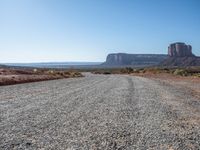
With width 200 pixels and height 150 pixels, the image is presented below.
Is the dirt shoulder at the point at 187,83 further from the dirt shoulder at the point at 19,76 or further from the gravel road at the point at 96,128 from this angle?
the dirt shoulder at the point at 19,76

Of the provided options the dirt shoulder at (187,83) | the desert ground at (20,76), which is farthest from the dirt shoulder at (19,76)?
the dirt shoulder at (187,83)

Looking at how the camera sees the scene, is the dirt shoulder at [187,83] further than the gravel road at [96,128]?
Yes

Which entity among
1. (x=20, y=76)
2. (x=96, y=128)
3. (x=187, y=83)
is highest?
(x=96, y=128)

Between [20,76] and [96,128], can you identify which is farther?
[20,76]

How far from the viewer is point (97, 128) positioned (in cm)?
1154

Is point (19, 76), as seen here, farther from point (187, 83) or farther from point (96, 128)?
point (96, 128)

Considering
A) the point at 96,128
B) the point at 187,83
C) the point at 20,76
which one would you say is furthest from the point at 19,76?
the point at 96,128

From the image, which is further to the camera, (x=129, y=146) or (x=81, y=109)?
(x=81, y=109)

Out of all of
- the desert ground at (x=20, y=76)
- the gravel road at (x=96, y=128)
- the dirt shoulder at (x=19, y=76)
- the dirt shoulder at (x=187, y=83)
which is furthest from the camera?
the desert ground at (x=20, y=76)

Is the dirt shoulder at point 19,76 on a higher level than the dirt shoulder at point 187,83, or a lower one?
higher

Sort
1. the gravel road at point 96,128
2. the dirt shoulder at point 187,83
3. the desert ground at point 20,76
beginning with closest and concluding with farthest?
the gravel road at point 96,128, the dirt shoulder at point 187,83, the desert ground at point 20,76

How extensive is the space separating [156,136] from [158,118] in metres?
3.65

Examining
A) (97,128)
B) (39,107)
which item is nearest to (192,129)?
(97,128)

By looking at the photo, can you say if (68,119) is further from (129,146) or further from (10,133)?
(129,146)
